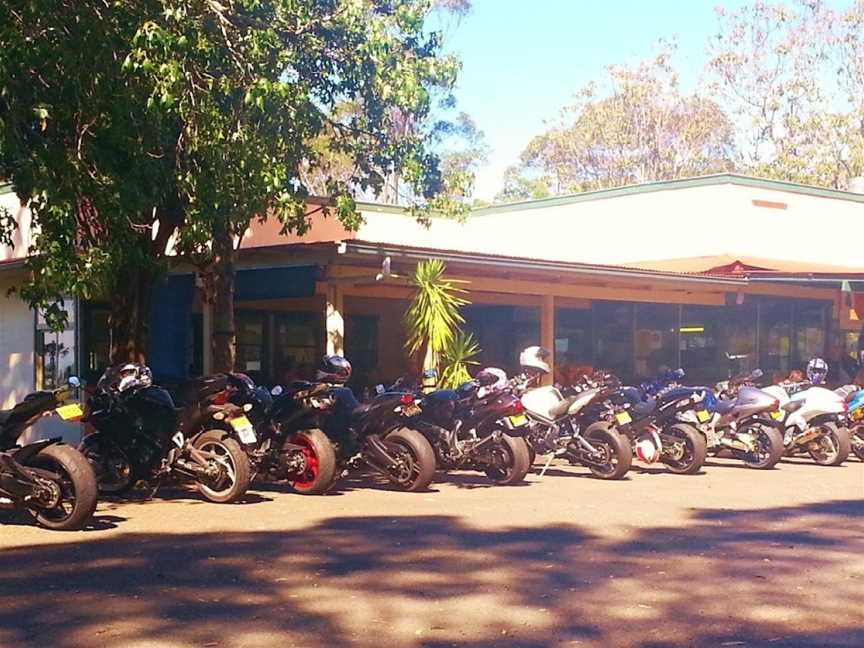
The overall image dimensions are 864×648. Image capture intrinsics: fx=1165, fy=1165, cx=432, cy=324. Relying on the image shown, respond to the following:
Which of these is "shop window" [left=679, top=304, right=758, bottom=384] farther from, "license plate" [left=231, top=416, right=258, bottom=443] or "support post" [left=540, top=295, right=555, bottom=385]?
"license plate" [left=231, top=416, right=258, bottom=443]

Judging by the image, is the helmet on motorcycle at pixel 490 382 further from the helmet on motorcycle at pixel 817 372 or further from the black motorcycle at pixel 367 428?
the helmet on motorcycle at pixel 817 372

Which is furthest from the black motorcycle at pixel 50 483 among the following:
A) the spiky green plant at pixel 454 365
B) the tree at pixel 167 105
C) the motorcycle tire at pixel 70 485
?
the spiky green plant at pixel 454 365

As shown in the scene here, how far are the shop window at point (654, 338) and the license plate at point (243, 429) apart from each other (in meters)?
12.4

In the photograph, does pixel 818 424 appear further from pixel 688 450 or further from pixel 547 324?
pixel 547 324

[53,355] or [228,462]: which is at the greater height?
[53,355]

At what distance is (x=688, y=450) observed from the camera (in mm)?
13023

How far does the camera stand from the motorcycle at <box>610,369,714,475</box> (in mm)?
12969

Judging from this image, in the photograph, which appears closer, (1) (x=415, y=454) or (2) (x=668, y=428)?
(1) (x=415, y=454)

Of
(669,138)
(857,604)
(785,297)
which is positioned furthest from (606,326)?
(669,138)

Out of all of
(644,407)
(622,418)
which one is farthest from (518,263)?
(622,418)

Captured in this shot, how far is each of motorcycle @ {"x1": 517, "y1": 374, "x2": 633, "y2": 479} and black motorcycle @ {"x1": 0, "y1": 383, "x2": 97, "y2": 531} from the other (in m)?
5.14

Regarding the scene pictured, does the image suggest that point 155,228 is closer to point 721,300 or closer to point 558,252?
point 721,300

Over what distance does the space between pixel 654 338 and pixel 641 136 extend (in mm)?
21038

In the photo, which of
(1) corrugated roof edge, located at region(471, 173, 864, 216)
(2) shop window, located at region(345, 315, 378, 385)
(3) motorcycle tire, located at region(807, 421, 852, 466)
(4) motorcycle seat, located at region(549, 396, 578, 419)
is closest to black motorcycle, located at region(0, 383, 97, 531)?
(4) motorcycle seat, located at region(549, 396, 578, 419)
